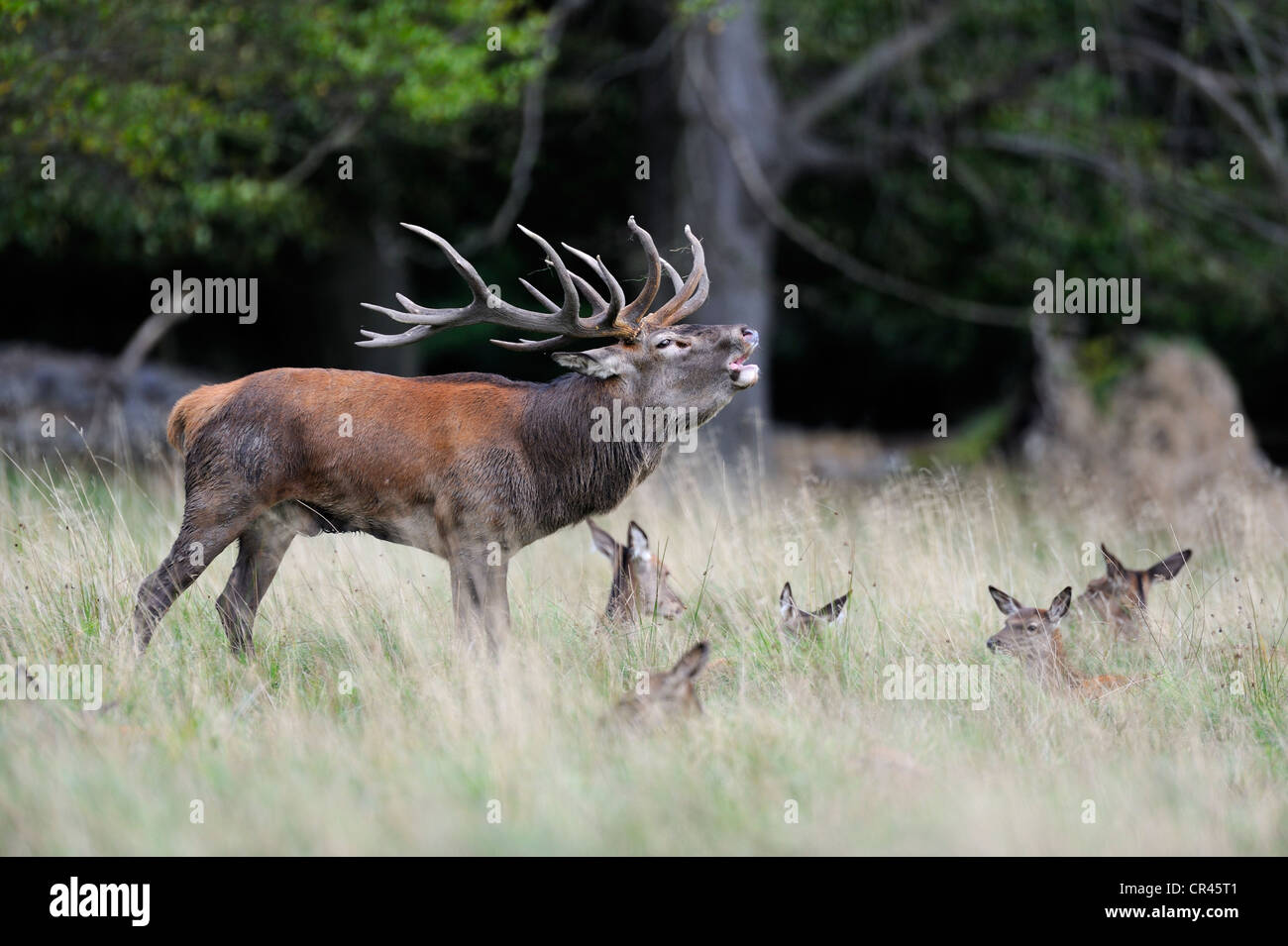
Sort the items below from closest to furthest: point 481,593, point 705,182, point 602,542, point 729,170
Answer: point 481,593, point 602,542, point 705,182, point 729,170

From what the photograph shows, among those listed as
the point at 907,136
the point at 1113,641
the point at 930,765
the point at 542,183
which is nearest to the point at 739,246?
the point at 907,136

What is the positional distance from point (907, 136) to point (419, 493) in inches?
349

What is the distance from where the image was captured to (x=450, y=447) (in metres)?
6.14

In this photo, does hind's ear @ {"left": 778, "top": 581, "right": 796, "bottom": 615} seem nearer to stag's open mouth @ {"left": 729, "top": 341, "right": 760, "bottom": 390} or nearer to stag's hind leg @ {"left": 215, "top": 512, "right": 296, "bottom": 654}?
stag's open mouth @ {"left": 729, "top": 341, "right": 760, "bottom": 390}

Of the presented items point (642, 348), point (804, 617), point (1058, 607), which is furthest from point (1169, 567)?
point (642, 348)

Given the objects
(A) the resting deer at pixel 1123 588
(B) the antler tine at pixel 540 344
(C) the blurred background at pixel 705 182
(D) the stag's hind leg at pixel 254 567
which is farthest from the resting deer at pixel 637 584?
(C) the blurred background at pixel 705 182

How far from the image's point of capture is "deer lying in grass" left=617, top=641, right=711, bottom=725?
5188 millimetres

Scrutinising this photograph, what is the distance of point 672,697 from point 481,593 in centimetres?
114

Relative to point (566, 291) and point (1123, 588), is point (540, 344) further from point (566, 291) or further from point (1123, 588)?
point (1123, 588)

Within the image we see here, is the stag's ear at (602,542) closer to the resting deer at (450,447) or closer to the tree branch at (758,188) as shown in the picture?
the resting deer at (450,447)

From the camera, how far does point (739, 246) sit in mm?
13625

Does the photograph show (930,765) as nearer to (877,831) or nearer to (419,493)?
(877,831)

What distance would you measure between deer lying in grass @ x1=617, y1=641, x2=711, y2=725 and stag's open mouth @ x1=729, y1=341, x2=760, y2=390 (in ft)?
4.97
